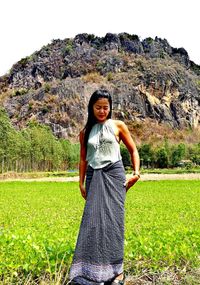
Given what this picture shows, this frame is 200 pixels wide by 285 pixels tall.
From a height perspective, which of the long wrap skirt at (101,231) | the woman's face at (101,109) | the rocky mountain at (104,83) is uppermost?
the rocky mountain at (104,83)

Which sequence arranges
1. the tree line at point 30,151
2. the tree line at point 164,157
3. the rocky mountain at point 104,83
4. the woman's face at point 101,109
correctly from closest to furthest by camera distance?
1. the woman's face at point 101,109
2. the tree line at point 30,151
3. the tree line at point 164,157
4. the rocky mountain at point 104,83

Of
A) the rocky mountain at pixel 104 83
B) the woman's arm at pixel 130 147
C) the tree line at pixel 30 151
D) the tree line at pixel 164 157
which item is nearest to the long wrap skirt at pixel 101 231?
the woman's arm at pixel 130 147

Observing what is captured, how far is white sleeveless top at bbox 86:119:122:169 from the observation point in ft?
15.9

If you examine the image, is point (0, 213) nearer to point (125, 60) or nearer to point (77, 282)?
point (77, 282)

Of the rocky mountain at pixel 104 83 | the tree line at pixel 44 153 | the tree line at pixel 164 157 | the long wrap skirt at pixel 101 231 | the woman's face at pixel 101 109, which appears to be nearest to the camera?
the long wrap skirt at pixel 101 231

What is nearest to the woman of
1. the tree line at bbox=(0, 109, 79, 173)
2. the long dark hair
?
the long dark hair

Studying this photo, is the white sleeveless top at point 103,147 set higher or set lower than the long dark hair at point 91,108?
lower

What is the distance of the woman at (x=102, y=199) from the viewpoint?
461cm

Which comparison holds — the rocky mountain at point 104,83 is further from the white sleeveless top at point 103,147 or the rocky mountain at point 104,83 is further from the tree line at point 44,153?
the white sleeveless top at point 103,147

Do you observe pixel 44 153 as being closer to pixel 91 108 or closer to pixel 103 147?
pixel 91 108

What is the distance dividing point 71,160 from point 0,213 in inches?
2524

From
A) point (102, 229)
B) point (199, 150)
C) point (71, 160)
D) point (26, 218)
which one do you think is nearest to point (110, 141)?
point (102, 229)

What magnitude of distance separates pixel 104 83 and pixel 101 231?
143606 mm

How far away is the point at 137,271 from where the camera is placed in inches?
210
